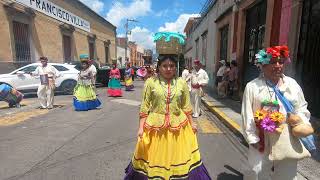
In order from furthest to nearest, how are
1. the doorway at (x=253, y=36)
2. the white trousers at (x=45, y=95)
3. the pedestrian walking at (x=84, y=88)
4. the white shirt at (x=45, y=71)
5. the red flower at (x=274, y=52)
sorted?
the doorway at (x=253, y=36)
the white trousers at (x=45, y=95)
the white shirt at (x=45, y=71)
the pedestrian walking at (x=84, y=88)
the red flower at (x=274, y=52)

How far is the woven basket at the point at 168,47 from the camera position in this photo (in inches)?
145

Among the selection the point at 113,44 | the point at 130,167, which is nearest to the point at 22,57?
the point at 130,167

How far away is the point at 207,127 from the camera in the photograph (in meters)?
8.47

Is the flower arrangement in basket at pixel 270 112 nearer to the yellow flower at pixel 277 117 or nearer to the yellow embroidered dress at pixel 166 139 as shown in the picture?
the yellow flower at pixel 277 117

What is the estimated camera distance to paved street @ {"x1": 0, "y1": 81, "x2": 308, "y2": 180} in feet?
16.0

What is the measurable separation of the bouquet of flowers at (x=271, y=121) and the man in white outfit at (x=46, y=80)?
9.01m

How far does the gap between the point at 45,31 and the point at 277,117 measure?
2116 cm

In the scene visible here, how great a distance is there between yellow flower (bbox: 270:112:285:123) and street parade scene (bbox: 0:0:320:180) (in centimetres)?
1

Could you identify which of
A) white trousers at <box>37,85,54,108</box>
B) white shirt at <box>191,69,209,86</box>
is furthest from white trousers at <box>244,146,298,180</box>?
white trousers at <box>37,85,54,108</box>

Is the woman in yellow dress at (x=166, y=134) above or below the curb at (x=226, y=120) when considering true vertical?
above

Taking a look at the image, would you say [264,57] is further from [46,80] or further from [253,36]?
[253,36]

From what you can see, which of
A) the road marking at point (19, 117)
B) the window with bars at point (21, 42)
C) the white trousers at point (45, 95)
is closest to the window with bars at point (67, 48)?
the window with bars at point (21, 42)

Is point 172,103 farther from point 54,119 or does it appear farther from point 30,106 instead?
point 30,106

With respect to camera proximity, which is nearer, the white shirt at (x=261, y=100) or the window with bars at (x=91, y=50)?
the white shirt at (x=261, y=100)
